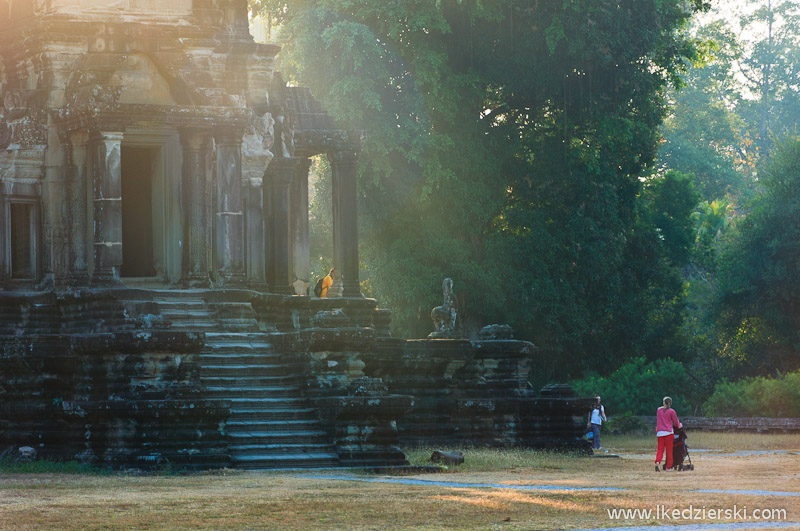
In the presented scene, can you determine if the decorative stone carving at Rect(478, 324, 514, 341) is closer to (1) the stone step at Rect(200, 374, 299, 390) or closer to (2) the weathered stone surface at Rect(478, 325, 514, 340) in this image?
(2) the weathered stone surface at Rect(478, 325, 514, 340)

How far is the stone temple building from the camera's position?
19406mm

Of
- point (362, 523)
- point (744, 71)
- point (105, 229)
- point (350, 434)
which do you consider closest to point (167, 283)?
point (105, 229)

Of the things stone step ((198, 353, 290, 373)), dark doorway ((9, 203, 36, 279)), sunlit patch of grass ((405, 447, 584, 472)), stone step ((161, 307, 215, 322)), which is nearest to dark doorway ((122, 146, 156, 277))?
dark doorway ((9, 203, 36, 279))

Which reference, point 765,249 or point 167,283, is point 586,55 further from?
point 167,283

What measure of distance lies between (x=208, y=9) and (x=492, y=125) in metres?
14.5

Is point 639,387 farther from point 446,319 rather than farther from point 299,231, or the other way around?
point 446,319

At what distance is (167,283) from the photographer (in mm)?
23609

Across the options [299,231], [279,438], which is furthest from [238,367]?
[299,231]

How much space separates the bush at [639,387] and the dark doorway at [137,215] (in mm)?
15775

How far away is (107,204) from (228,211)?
7.28ft

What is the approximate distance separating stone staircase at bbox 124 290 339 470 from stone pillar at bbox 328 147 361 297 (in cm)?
437

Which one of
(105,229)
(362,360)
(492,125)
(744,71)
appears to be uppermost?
(744,71)

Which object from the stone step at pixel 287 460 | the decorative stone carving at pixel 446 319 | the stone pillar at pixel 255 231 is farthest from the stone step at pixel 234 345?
the decorative stone carving at pixel 446 319

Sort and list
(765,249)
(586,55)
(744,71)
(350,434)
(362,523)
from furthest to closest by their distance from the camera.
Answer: (744,71)
(765,249)
(586,55)
(350,434)
(362,523)
